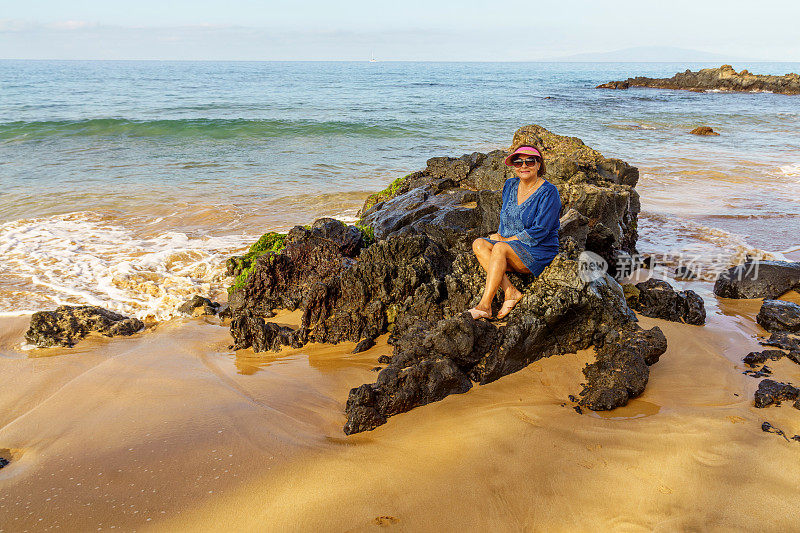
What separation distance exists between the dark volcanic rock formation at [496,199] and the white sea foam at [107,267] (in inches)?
101

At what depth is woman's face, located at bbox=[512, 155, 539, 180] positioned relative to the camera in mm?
4320

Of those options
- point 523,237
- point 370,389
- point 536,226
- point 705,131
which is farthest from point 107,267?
point 705,131

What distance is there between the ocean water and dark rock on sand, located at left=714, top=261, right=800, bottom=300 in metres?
1.25

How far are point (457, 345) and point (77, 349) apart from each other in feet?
12.7

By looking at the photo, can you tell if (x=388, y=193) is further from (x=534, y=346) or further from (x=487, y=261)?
(x=534, y=346)

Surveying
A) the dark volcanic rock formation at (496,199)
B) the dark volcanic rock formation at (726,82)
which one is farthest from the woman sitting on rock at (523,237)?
the dark volcanic rock formation at (726,82)

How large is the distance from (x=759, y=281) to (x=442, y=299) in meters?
3.97

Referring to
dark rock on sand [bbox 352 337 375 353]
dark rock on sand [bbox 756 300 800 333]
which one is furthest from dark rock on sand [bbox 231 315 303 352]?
dark rock on sand [bbox 756 300 800 333]

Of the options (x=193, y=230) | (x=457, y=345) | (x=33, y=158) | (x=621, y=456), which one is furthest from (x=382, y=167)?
(x=621, y=456)

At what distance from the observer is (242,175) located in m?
14.0

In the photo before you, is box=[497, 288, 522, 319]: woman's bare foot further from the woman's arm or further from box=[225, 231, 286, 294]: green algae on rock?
box=[225, 231, 286, 294]: green algae on rock

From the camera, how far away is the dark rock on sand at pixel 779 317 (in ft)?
16.2

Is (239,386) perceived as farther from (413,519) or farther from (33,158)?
(33,158)

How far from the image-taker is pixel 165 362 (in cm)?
482
